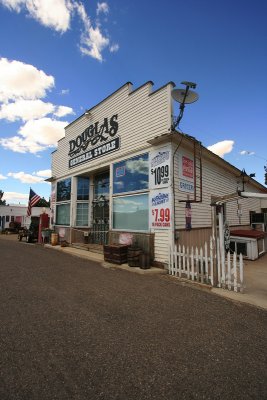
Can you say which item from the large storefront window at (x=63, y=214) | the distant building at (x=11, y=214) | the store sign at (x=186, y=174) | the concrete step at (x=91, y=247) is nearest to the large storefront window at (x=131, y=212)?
the store sign at (x=186, y=174)

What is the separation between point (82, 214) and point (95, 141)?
15.4ft

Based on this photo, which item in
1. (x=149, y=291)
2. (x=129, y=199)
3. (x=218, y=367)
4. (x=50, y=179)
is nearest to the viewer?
(x=218, y=367)

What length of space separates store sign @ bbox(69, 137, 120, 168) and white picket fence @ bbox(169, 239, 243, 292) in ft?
20.3

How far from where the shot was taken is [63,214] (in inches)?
656

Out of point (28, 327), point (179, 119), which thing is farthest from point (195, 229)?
point (28, 327)

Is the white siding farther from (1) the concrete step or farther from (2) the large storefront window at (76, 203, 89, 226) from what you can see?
(2) the large storefront window at (76, 203, 89, 226)

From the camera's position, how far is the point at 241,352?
343 centimetres

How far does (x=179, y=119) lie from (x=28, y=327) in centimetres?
784

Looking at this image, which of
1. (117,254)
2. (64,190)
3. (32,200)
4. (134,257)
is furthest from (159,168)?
(32,200)

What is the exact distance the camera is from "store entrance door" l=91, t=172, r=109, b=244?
1389 cm

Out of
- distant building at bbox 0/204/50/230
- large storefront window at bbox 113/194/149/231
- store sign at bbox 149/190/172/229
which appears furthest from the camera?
distant building at bbox 0/204/50/230

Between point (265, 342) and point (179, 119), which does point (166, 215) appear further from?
point (265, 342)

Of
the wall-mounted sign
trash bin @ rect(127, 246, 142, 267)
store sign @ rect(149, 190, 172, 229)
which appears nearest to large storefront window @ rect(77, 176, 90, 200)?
store sign @ rect(149, 190, 172, 229)

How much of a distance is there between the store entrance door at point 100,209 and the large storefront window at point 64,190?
206 centimetres
